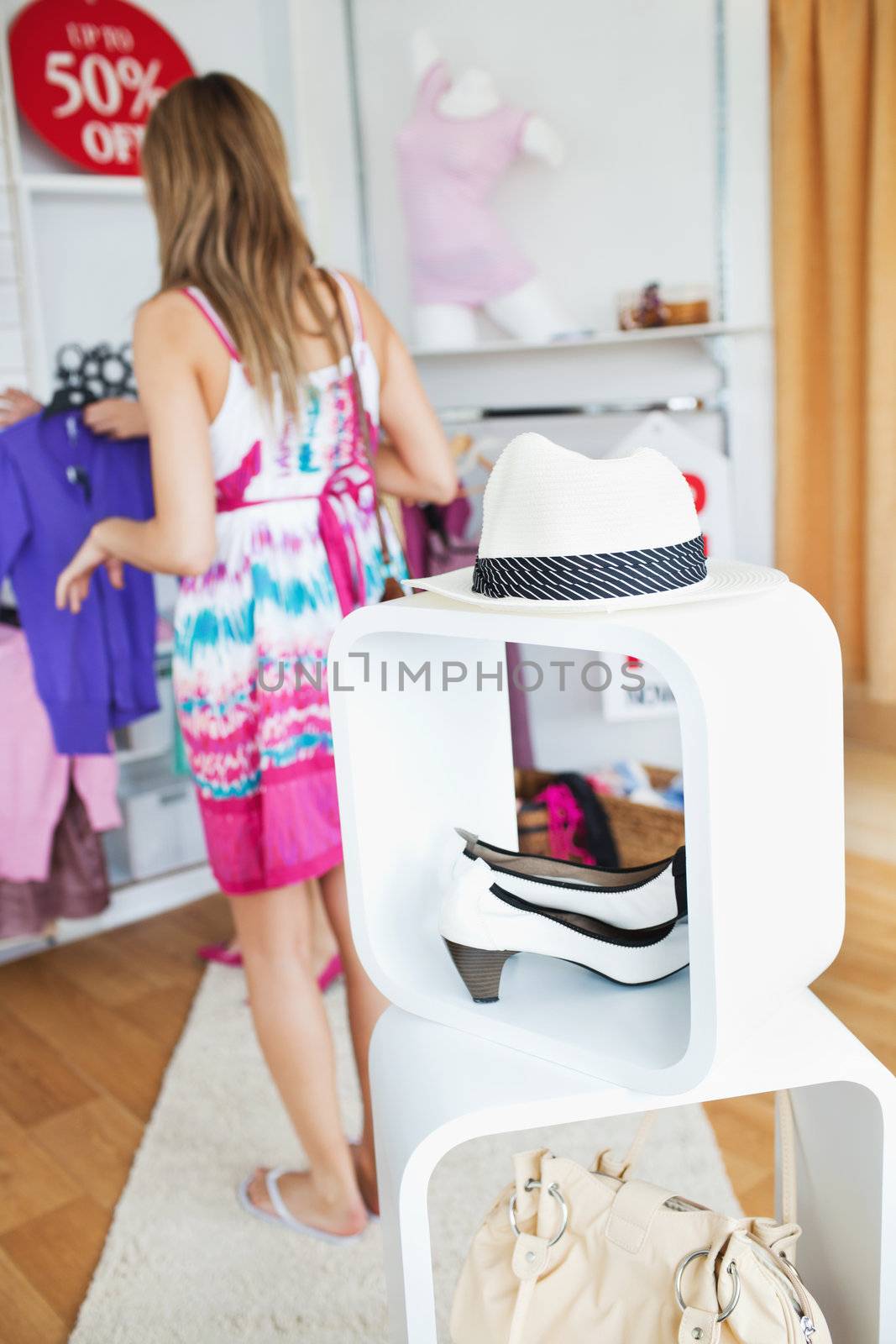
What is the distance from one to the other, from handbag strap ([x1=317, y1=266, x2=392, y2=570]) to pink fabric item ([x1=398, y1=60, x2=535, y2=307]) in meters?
1.43

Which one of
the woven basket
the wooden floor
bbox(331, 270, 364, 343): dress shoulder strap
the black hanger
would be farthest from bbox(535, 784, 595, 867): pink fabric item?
the black hanger

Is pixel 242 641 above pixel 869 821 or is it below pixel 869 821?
above

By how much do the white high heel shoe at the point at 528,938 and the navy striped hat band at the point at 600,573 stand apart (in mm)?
212

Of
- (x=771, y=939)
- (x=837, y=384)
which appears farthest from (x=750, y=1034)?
(x=837, y=384)

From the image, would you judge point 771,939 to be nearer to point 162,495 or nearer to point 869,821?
point 162,495

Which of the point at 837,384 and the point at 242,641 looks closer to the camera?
the point at 242,641

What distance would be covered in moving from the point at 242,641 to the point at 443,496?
16.7 inches

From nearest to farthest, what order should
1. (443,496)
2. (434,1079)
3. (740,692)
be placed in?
(740,692) → (434,1079) → (443,496)

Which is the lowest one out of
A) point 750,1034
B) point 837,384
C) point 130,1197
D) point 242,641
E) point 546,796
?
point 130,1197

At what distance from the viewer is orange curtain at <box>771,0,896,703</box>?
2627mm

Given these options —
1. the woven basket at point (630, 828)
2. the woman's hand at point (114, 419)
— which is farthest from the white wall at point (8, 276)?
the woven basket at point (630, 828)

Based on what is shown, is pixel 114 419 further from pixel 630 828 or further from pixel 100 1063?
pixel 630 828

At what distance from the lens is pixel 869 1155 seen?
783mm

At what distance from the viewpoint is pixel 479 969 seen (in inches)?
32.5
